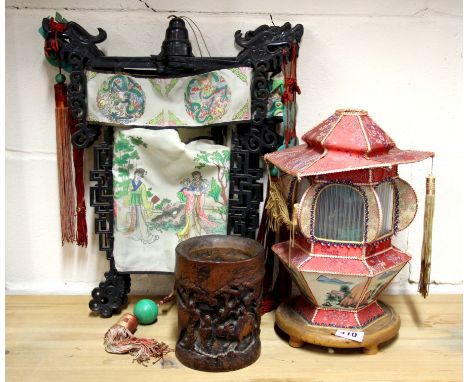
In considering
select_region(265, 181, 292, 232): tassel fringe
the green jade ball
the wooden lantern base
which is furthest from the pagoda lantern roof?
the green jade ball

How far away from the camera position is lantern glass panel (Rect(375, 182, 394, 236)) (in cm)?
142

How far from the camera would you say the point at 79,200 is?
1692 mm

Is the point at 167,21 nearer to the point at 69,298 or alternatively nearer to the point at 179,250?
the point at 179,250

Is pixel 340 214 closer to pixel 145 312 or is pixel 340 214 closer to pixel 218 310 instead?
pixel 218 310

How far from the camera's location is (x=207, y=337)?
1.37m

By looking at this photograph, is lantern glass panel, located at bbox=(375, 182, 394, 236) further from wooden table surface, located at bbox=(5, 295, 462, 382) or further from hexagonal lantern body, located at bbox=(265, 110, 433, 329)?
wooden table surface, located at bbox=(5, 295, 462, 382)

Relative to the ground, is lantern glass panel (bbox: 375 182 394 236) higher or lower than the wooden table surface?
higher

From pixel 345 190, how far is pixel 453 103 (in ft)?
1.85

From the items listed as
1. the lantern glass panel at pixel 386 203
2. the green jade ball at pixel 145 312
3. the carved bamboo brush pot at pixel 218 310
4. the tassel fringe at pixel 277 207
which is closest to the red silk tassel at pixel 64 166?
the green jade ball at pixel 145 312

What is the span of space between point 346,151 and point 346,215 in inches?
6.2

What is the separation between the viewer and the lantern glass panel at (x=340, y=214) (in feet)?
4.55

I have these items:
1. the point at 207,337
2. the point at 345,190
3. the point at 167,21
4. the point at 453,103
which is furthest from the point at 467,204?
the point at 167,21

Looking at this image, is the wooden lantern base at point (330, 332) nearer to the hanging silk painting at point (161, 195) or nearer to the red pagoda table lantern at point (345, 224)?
the red pagoda table lantern at point (345, 224)

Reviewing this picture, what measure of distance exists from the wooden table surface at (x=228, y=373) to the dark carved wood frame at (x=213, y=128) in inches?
5.4
